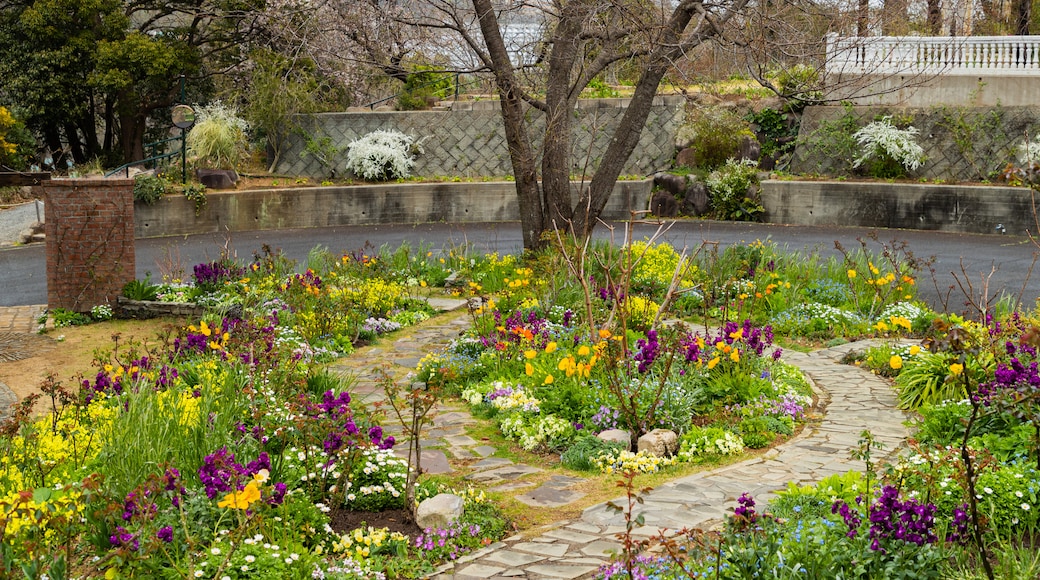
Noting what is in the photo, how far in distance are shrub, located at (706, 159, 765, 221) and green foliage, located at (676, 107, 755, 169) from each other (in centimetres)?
94

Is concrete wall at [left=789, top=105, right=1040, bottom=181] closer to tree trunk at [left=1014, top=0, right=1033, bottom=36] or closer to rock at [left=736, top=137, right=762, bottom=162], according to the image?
rock at [left=736, top=137, right=762, bottom=162]

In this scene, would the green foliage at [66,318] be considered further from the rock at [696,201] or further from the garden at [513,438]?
the rock at [696,201]

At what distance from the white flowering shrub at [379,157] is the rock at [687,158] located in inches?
236

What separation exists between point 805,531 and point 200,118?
62.3 ft

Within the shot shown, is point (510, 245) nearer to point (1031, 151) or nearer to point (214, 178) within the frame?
point (214, 178)

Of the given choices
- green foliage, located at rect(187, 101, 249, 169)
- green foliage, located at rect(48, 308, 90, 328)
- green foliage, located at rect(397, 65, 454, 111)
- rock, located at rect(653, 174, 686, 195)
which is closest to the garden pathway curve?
green foliage, located at rect(48, 308, 90, 328)

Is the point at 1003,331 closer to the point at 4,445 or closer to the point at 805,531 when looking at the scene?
the point at 805,531

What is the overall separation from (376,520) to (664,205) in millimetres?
16902

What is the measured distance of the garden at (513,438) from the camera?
4094 millimetres

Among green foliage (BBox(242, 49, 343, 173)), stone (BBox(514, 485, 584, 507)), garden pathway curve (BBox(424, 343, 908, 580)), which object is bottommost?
stone (BBox(514, 485, 584, 507))

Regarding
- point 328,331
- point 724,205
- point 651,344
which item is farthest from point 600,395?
point 724,205

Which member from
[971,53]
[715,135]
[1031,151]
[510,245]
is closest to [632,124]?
[510,245]

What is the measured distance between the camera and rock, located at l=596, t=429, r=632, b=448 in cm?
645

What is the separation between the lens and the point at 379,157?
21609mm
